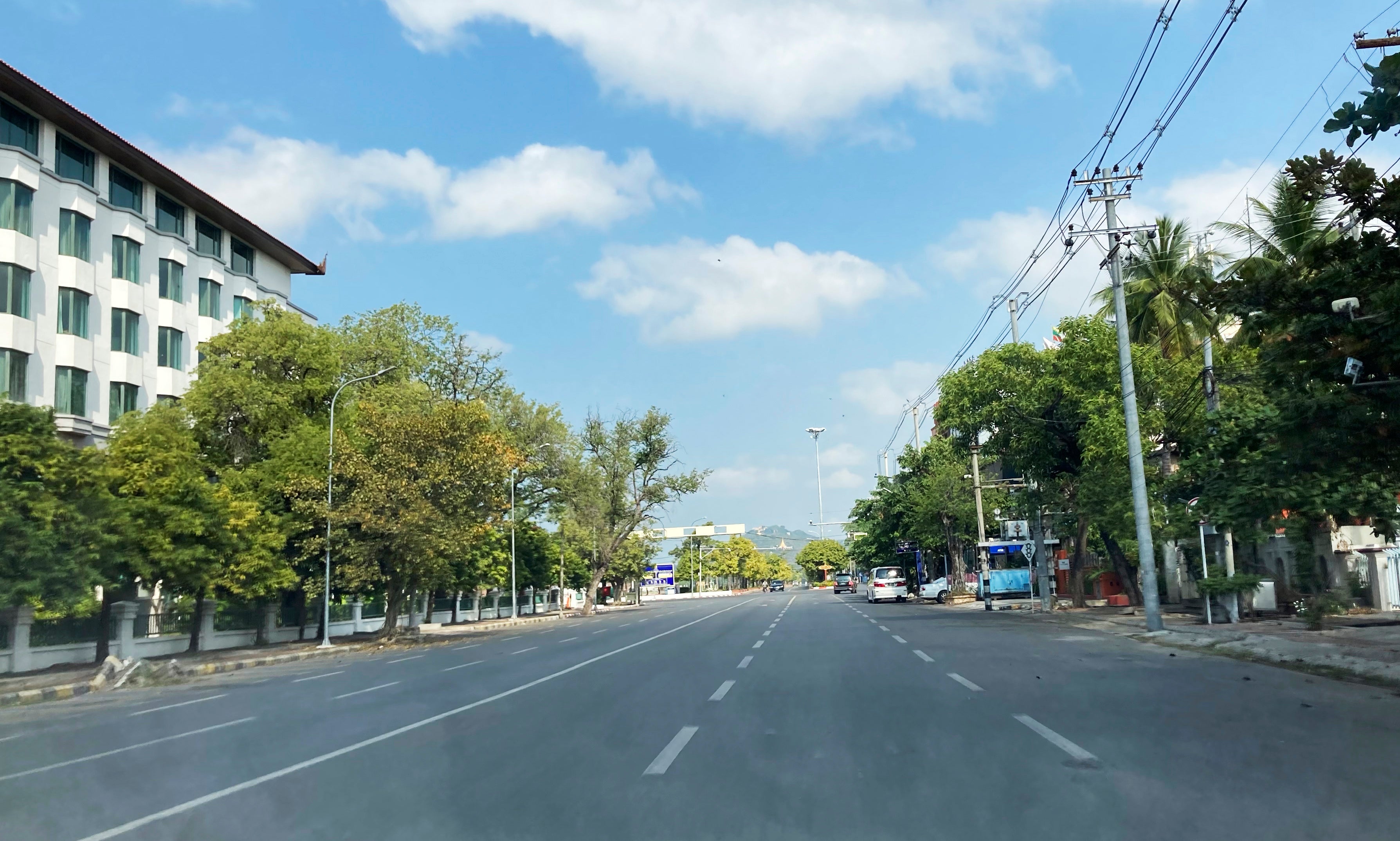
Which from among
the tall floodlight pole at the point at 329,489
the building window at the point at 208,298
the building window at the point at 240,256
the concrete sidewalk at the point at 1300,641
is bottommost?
the concrete sidewalk at the point at 1300,641

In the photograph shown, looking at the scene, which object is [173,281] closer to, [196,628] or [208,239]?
[208,239]

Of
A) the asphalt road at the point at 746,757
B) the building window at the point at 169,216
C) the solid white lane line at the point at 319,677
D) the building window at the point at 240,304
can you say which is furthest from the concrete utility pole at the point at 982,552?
the building window at the point at 169,216

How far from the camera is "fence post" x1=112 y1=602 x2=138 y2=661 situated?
94.4 feet

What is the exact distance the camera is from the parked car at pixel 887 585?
6244cm

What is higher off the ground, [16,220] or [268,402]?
[16,220]

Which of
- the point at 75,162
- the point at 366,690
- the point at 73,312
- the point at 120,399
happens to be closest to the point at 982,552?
the point at 366,690

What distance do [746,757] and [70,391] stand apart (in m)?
39.4

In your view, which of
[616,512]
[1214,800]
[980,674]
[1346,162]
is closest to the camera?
[1214,800]

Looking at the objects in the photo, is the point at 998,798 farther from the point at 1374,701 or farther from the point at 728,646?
the point at 728,646

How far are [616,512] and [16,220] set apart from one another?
37.5 meters

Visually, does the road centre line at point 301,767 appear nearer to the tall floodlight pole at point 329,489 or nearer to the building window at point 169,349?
the tall floodlight pole at point 329,489

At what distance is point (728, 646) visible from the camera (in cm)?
2384

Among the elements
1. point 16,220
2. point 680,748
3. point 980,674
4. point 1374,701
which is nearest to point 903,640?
point 980,674

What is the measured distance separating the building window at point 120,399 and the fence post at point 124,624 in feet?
49.5
